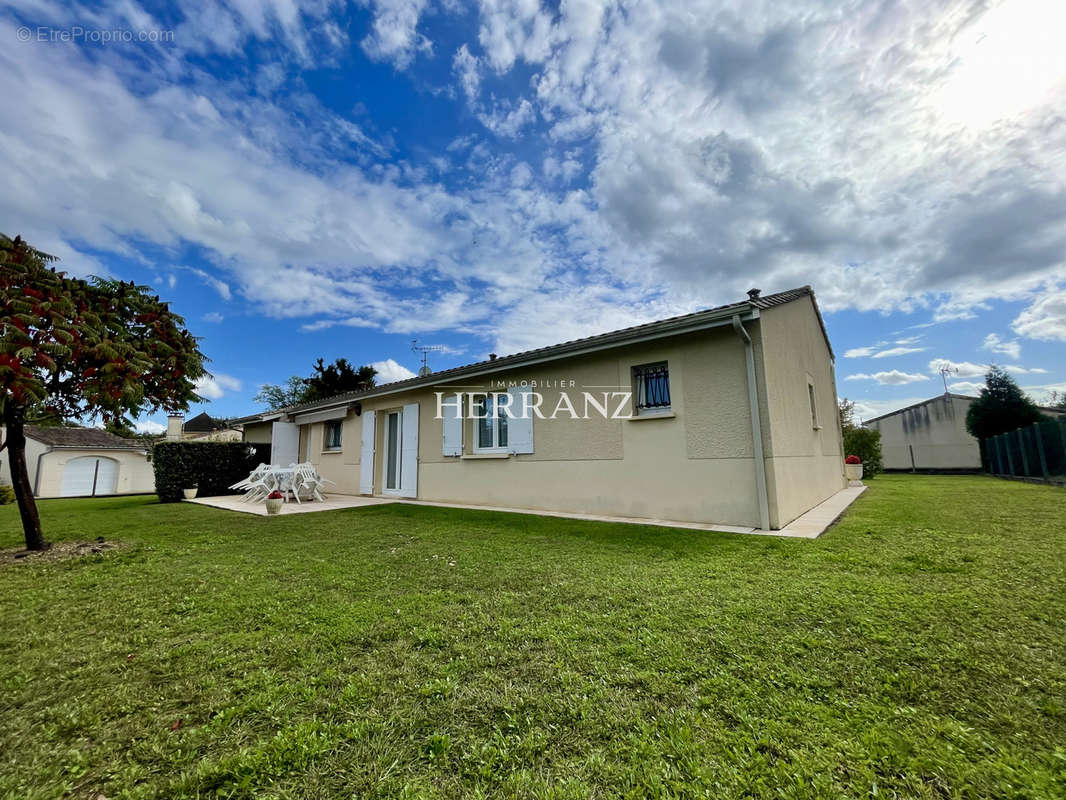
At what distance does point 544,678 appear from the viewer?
7.12 ft

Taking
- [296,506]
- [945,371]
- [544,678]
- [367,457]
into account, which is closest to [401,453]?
[367,457]

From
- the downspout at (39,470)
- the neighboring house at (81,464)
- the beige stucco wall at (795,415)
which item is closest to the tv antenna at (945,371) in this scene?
the beige stucco wall at (795,415)

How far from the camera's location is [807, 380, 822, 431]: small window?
31.6ft

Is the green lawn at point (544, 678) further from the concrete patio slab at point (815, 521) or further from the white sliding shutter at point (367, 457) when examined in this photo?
the white sliding shutter at point (367, 457)

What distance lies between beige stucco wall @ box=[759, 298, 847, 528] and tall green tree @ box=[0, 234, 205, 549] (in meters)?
8.38

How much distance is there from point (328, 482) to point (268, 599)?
10.8m

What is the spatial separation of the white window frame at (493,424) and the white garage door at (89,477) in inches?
968

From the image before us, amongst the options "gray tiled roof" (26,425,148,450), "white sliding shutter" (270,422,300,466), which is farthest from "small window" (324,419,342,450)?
"gray tiled roof" (26,425,148,450)

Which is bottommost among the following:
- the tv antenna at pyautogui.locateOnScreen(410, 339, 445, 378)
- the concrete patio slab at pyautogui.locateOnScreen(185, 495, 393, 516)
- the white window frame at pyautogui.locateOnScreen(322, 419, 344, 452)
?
the concrete patio slab at pyautogui.locateOnScreen(185, 495, 393, 516)

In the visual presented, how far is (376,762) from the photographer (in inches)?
62.9

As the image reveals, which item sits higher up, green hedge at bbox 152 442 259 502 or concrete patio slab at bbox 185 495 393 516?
green hedge at bbox 152 442 259 502

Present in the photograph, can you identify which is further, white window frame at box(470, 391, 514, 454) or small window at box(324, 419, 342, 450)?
small window at box(324, 419, 342, 450)

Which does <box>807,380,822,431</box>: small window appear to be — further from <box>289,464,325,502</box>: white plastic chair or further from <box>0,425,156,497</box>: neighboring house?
<box>0,425,156,497</box>: neighboring house

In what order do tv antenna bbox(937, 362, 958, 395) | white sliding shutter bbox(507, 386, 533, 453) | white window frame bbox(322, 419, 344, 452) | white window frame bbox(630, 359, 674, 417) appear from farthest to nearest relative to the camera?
tv antenna bbox(937, 362, 958, 395) < white window frame bbox(322, 419, 344, 452) < white sliding shutter bbox(507, 386, 533, 453) < white window frame bbox(630, 359, 674, 417)
